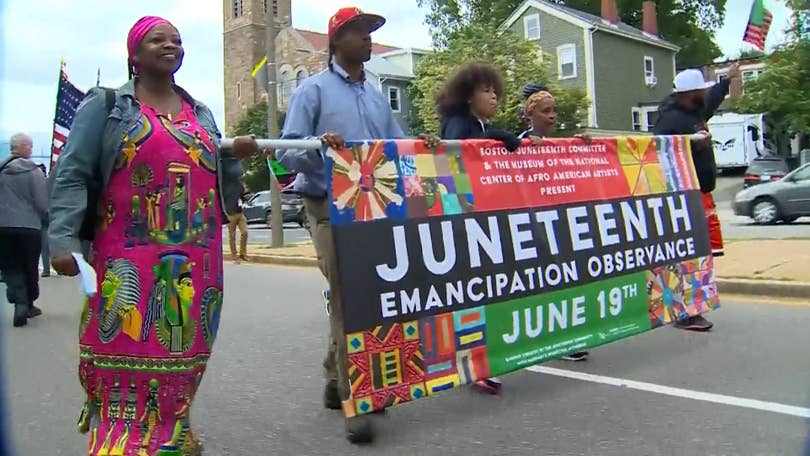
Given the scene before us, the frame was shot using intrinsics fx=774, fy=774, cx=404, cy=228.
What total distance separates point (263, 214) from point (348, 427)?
2663 centimetres

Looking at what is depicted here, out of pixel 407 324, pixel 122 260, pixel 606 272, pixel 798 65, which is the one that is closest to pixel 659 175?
pixel 606 272

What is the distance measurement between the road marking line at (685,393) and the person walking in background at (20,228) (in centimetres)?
537

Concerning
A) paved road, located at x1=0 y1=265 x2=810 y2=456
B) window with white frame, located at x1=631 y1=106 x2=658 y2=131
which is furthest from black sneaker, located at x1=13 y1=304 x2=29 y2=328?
window with white frame, located at x1=631 y1=106 x2=658 y2=131

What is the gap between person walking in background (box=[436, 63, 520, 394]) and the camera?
15.3ft

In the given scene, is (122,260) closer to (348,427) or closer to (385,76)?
(348,427)

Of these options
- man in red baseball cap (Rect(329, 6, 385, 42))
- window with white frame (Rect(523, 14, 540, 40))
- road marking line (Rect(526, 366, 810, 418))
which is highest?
window with white frame (Rect(523, 14, 540, 40))

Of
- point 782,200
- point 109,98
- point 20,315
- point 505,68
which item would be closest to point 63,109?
point 20,315

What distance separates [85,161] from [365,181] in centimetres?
131

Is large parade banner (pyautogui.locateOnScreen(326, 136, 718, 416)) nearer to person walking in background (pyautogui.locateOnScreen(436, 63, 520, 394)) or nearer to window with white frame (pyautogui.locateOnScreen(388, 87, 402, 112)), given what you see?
person walking in background (pyautogui.locateOnScreen(436, 63, 520, 394))

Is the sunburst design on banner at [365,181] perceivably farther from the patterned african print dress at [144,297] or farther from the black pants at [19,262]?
the black pants at [19,262]

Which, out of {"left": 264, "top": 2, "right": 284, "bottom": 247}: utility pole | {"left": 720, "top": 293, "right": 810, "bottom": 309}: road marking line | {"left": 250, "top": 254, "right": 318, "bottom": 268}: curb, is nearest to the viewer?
{"left": 720, "top": 293, "right": 810, "bottom": 309}: road marking line

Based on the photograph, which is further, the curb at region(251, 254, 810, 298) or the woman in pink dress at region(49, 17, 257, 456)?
the curb at region(251, 254, 810, 298)

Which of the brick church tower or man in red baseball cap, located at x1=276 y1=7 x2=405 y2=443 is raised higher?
the brick church tower

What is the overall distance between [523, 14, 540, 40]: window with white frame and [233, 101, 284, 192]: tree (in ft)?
42.1
